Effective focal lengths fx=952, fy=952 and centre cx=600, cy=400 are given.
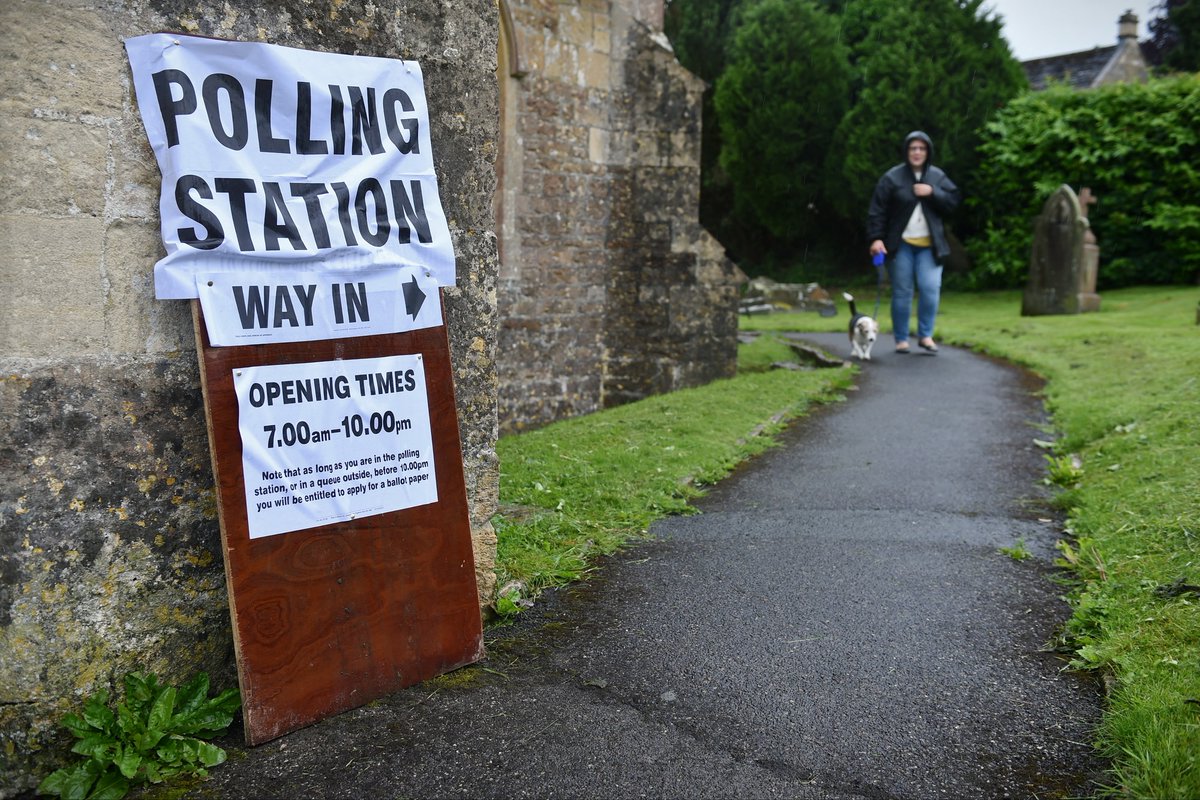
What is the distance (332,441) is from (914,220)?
1011 cm

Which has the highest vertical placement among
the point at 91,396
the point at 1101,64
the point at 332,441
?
the point at 1101,64

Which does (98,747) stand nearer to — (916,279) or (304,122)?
(304,122)

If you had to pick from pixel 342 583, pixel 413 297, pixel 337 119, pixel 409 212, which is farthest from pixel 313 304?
pixel 342 583

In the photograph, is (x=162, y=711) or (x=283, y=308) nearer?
(x=162, y=711)

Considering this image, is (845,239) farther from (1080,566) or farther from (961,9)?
A: (1080,566)

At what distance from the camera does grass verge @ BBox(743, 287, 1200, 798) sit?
9.21 feet

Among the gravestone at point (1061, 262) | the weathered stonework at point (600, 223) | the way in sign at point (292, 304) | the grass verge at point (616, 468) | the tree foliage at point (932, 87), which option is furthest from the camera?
the tree foliage at point (932, 87)

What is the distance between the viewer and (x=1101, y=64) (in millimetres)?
30562

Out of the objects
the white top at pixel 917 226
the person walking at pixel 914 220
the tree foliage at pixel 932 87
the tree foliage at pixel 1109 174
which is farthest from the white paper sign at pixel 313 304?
the tree foliage at pixel 932 87

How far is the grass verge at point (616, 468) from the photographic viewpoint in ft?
15.3

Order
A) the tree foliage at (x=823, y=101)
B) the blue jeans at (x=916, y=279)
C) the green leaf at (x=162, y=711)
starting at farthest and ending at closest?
the tree foliage at (x=823, y=101) < the blue jeans at (x=916, y=279) < the green leaf at (x=162, y=711)

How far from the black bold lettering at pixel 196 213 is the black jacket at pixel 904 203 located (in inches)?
394

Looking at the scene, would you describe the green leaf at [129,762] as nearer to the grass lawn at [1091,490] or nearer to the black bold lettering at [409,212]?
the grass lawn at [1091,490]

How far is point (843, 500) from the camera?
586cm
